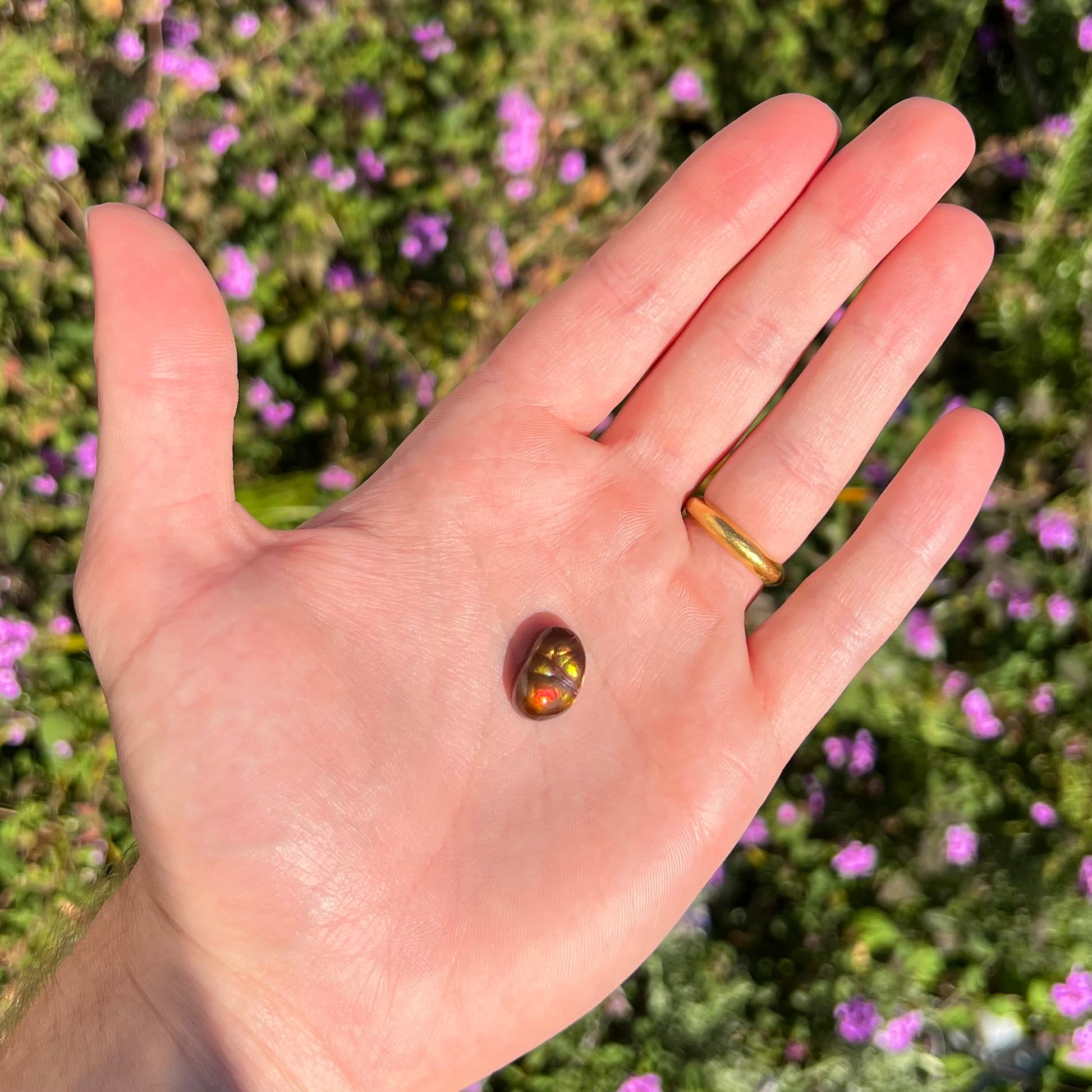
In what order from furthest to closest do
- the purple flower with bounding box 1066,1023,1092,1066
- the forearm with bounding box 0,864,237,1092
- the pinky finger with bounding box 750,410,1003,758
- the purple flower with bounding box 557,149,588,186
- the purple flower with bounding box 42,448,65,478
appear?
the purple flower with bounding box 557,149,588,186 < the purple flower with bounding box 42,448,65,478 < the purple flower with bounding box 1066,1023,1092,1066 < the pinky finger with bounding box 750,410,1003,758 < the forearm with bounding box 0,864,237,1092

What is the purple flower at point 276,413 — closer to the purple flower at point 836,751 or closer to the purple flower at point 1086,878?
the purple flower at point 836,751

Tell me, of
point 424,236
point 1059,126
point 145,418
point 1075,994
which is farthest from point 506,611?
point 1059,126

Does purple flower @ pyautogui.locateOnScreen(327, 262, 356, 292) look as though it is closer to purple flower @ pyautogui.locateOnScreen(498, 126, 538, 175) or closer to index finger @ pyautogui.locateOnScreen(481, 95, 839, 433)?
purple flower @ pyautogui.locateOnScreen(498, 126, 538, 175)

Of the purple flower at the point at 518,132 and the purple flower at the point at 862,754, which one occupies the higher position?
the purple flower at the point at 518,132

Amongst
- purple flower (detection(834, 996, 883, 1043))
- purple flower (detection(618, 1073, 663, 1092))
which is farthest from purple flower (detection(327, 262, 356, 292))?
purple flower (detection(834, 996, 883, 1043))

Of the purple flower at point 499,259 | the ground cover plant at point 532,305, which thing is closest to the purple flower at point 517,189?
the ground cover plant at point 532,305
